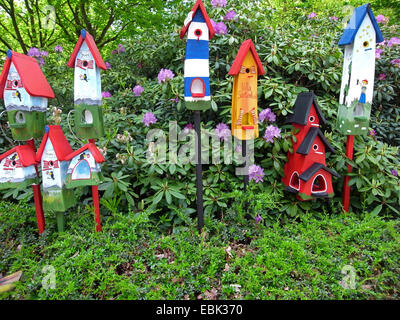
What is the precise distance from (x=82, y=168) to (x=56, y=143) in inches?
10.7

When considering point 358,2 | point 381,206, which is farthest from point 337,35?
point 381,206

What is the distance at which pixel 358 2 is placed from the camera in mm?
5305

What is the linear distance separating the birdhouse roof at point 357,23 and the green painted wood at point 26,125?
8.89 ft

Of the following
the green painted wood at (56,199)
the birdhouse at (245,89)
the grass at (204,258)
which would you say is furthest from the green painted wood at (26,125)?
the birdhouse at (245,89)

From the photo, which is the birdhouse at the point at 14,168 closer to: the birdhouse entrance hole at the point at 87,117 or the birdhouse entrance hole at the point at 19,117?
the birdhouse entrance hole at the point at 19,117

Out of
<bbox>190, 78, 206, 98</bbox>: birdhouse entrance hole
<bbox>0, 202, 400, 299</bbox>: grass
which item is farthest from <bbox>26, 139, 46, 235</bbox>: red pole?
<bbox>190, 78, 206, 98</bbox>: birdhouse entrance hole

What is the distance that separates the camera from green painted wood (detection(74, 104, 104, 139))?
197cm

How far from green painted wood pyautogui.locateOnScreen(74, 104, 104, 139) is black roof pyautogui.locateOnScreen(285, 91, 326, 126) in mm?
1732

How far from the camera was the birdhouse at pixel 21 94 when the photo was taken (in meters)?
1.90

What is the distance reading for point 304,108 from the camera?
2.36m

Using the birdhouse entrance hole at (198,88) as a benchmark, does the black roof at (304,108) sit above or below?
below

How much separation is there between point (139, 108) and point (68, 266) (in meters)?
2.13

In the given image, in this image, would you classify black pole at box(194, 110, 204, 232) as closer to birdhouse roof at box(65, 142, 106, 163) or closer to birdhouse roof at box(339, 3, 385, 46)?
birdhouse roof at box(65, 142, 106, 163)

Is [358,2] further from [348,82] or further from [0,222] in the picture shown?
[0,222]
